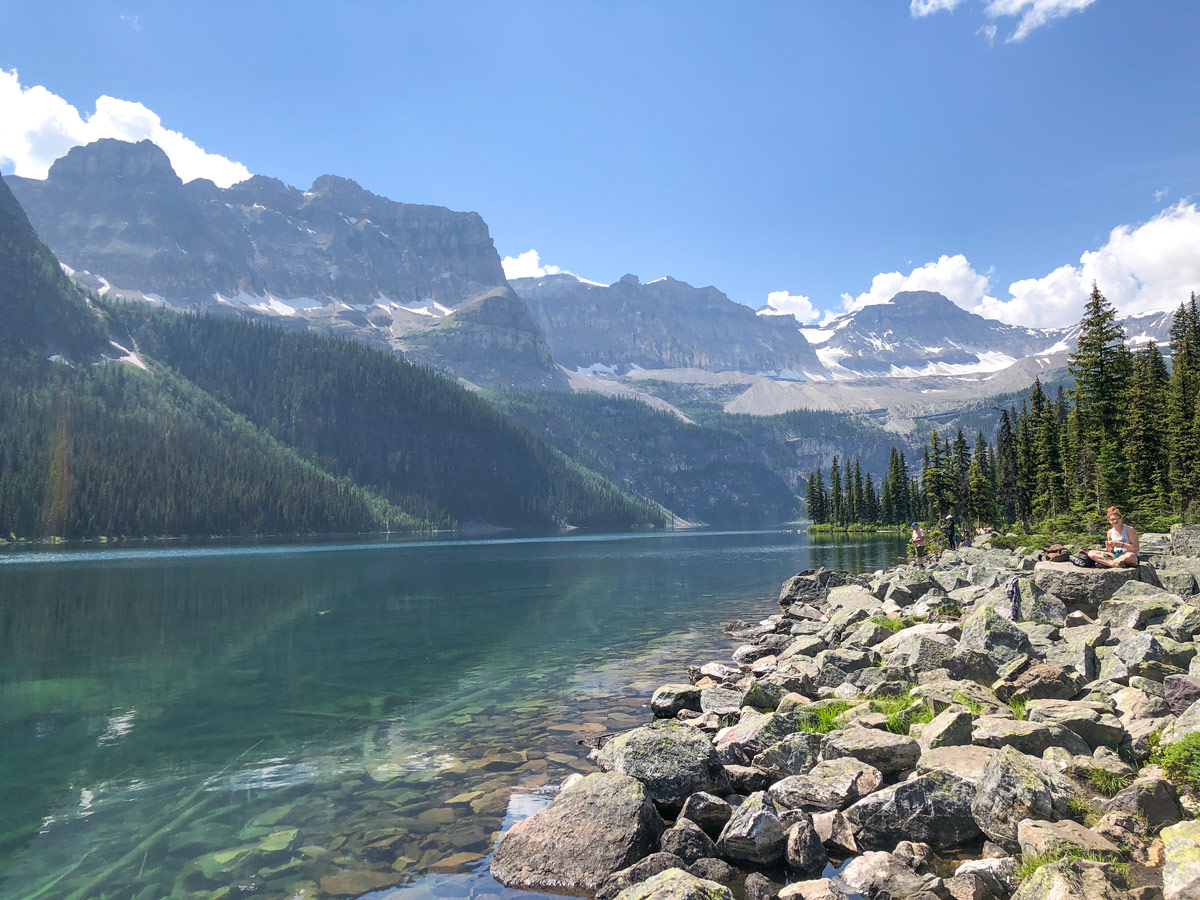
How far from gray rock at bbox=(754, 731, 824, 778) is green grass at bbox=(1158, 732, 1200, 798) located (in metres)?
5.57

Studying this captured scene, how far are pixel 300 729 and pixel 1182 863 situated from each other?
2110 centimetres

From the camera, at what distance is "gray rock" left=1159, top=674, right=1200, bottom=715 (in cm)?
1298

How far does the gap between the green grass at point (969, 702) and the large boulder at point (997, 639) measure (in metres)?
2.91

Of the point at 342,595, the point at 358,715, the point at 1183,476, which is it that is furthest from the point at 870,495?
the point at 358,715

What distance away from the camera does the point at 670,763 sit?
13.6 m

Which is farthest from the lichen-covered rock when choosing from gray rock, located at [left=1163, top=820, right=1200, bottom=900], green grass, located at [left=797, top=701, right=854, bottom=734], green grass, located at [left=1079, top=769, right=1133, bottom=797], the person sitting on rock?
the person sitting on rock

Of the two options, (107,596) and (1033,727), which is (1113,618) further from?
(107,596)

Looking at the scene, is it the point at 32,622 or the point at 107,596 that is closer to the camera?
the point at 32,622

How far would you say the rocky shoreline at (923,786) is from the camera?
958 cm

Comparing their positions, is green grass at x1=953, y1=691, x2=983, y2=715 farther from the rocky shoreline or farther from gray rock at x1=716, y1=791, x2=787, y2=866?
gray rock at x1=716, y1=791, x2=787, y2=866

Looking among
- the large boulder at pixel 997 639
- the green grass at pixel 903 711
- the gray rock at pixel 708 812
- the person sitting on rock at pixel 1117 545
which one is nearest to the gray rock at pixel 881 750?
the green grass at pixel 903 711

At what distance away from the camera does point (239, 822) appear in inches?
578

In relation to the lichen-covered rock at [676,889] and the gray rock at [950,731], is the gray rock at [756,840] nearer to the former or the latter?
the lichen-covered rock at [676,889]

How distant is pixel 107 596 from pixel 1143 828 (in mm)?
67624
